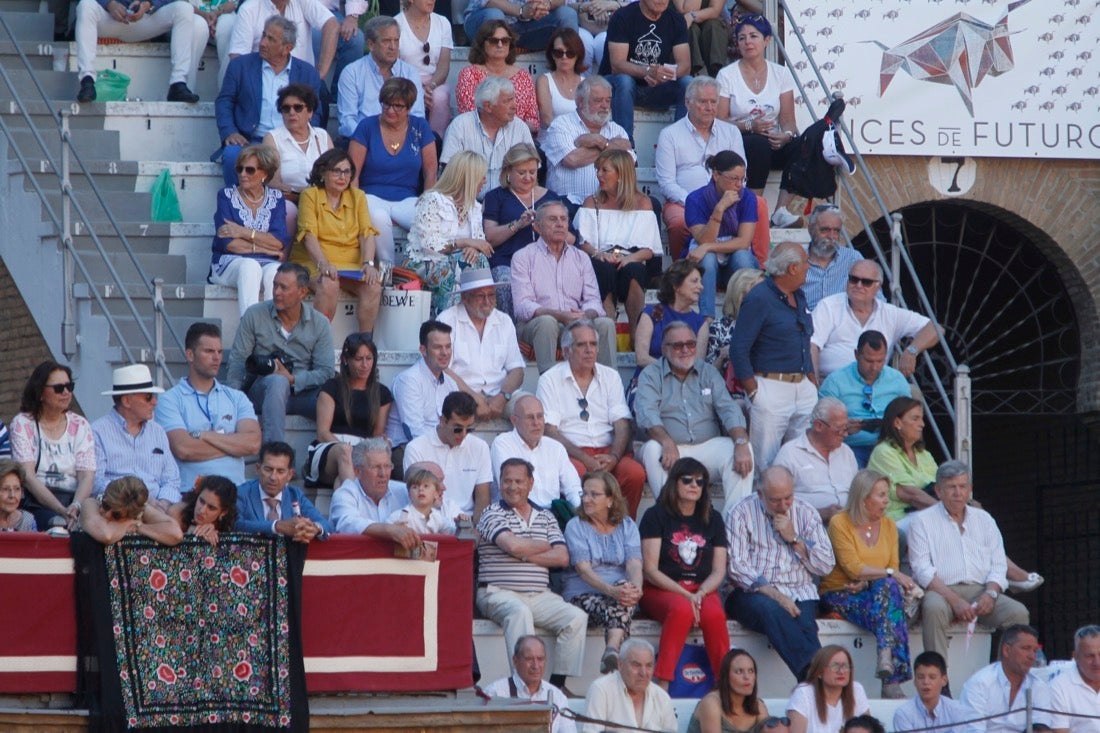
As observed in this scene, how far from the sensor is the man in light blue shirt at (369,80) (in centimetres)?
1478

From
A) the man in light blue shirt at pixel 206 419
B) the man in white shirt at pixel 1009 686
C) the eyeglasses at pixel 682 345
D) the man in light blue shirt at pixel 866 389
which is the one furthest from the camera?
the man in light blue shirt at pixel 866 389

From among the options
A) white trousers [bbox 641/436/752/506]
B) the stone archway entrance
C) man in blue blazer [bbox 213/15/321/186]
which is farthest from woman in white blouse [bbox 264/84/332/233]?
the stone archway entrance

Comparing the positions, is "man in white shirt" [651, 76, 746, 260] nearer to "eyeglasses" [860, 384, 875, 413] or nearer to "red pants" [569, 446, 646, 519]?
"eyeglasses" [860, 384, 875, 413]

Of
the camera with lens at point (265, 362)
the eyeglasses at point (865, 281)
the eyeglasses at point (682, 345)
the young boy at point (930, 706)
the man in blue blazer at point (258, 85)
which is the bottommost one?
the young boy at point (930, 706)

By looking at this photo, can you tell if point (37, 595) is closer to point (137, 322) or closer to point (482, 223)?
point (137, 322)

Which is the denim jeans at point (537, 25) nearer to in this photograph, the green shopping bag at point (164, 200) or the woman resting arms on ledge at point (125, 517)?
the green shopping bag at point (164, 200)

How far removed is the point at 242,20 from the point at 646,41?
2.81 meters

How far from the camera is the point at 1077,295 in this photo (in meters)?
17.2

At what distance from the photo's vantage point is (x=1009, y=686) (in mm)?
11828

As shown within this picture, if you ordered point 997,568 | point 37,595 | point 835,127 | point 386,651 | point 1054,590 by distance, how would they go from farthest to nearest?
point 1054,590
point 835,127
point 997,568
point 386,651
point 37,595

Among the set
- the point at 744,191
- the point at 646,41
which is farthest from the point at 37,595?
the point at 646,41

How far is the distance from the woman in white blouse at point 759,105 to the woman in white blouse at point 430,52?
1.90 m

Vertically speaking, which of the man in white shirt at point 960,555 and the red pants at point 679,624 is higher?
the man in white shirt at point 960,555

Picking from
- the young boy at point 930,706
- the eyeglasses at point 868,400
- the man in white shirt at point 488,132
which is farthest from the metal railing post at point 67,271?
the young boy at point 930,706
